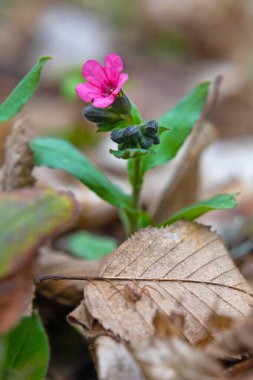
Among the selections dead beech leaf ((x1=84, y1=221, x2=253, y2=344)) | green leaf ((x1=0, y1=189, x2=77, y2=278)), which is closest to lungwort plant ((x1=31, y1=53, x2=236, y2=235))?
Result: dead beech leaf ((x1=84, y1=221, x2=253, y2=344))

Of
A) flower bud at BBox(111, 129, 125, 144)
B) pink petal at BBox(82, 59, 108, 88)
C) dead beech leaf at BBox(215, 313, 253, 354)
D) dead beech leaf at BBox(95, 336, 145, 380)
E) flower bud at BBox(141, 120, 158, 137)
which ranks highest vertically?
pink petal at BBox(82, 59, 108, 88)

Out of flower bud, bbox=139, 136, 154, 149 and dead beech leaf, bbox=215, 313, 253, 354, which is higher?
flower bud, bbox=139, 136, 154, 149

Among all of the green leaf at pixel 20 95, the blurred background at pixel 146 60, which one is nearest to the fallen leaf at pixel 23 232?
the green leaf at pixel 20 95

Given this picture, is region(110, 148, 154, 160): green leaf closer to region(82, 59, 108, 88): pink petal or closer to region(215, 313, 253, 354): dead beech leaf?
region(82, 59, 108, 88): pink petal

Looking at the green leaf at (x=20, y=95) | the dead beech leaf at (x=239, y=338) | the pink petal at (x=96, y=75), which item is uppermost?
the green leaf at (x=20, y=95)

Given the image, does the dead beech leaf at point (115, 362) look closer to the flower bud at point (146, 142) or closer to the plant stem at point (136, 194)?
the flower bud at point (146, 142)

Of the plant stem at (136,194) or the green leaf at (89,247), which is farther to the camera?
the green leaf at (89,247)

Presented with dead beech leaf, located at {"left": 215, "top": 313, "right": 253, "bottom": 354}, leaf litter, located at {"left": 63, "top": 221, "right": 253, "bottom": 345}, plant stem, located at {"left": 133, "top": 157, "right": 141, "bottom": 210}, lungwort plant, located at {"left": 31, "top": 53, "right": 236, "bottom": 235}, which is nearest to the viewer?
dead beech leaf, located at {"left": 215, "top": 313, "right": 253, "bottom": 354}
